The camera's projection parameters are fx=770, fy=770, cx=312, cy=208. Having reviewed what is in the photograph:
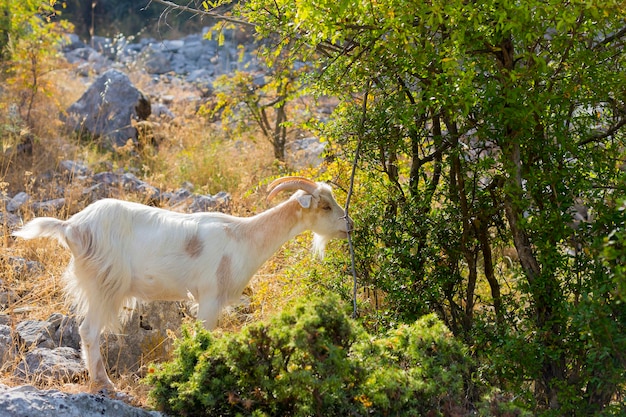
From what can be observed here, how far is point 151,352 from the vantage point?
20.3 feet

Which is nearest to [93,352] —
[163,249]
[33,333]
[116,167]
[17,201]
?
[33,333]

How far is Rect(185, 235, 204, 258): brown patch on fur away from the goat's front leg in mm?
846

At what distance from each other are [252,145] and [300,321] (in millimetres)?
8781

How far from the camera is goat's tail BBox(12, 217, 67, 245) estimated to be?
5504 mm

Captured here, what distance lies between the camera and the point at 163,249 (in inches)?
233

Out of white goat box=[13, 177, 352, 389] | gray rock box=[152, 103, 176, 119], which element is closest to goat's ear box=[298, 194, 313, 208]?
white goat box=[13, 177, 352, 389]

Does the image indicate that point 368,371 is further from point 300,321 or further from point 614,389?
point 614,389

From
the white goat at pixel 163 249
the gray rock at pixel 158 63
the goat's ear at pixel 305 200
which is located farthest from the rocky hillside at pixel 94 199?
the goat's ear at pixel 305 200

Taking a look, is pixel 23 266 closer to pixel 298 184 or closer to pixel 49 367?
pixel 49 367

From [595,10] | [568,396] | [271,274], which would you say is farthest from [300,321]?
[271,274]

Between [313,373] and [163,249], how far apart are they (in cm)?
229

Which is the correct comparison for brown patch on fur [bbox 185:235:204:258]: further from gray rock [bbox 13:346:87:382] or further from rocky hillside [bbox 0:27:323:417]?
gray rock [bbox 13:346:87:382]

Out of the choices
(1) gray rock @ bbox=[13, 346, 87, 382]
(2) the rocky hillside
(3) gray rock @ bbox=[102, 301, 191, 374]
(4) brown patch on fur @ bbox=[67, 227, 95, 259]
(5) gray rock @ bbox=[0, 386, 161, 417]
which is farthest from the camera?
(3) gray rock @ bbox=[102, 301, 191, 374]

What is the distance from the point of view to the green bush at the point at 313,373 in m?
3.95
